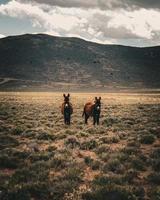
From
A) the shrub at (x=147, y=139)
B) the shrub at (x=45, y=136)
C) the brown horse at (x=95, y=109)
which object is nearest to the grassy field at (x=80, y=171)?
the shrub at (x=147, y=139)

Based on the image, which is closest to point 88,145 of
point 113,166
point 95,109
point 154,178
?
point 113,166

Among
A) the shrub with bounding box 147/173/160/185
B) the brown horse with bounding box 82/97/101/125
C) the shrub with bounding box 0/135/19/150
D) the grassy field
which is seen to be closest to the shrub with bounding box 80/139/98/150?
the grassy field

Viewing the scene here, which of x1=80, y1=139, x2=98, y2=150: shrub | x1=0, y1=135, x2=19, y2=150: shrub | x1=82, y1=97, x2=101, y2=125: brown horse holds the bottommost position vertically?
x1=0, y1=135, x2=19, y2=150: shrub

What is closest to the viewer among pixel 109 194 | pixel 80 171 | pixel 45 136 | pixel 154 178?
pixel 109 194

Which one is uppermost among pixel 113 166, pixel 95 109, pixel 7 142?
pixel 95 109

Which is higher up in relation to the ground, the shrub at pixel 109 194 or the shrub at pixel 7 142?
the shrub at pixel 109 194

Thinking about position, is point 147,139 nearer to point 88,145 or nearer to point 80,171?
point 88,145

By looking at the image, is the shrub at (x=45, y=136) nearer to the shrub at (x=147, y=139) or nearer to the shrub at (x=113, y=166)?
the shrub at (x=147, y=139)

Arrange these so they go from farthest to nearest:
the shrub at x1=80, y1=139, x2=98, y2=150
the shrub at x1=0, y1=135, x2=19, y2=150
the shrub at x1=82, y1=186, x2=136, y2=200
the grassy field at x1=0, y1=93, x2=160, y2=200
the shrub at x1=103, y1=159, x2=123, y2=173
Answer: the shrub at x1=0, y1=135, x2=19, y2=150
the shrub at x1=80, y1=139, x2=98, y2=150
the shrub at x1=103, y1=159, x2=123, y2=173
the grassy field at x1=0, y1=93, x2=160, y2=200
the shrub at x1=82, y1=186, x2=136, y2=200

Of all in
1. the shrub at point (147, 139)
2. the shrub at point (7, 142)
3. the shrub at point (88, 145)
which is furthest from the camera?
the shrub at point (147, 139)

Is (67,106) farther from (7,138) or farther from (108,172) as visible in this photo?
(108,172)

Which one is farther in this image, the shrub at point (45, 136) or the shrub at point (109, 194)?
the shrub at point (45, 136)

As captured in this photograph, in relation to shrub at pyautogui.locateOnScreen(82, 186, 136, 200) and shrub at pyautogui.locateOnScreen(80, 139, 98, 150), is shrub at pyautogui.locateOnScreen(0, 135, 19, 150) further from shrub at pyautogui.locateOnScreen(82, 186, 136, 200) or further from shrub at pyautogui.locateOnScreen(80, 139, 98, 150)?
shrub at pyautogui.locateOnScreen(82, 186, 136, 200)

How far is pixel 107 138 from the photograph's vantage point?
600 inches
